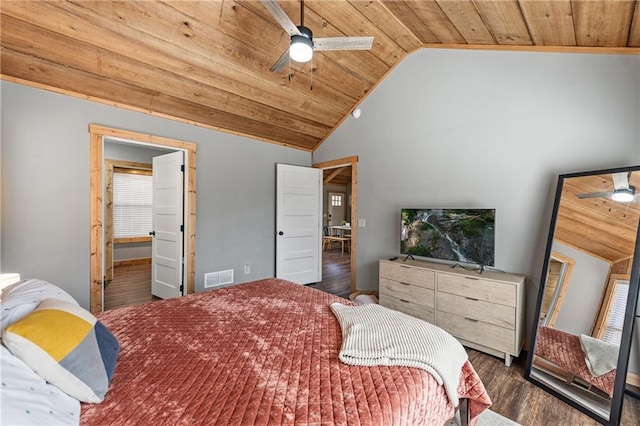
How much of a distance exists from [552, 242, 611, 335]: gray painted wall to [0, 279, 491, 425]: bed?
1318 mm

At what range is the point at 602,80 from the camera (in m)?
2.32

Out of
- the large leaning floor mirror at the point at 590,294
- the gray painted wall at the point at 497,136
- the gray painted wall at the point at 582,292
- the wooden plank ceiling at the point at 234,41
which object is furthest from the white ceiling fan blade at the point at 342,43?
the gray painted wall at the point at 582,292

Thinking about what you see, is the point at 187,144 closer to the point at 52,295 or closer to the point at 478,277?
the point at 52,295

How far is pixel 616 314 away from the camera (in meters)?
1.90

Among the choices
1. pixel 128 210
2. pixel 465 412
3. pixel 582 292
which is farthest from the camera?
pixel 128 210

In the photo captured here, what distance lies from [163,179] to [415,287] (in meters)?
3.57

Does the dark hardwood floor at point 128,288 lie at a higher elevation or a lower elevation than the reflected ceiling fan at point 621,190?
lower

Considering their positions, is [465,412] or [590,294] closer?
[465,412]

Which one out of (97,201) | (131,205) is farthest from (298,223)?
(131,205)

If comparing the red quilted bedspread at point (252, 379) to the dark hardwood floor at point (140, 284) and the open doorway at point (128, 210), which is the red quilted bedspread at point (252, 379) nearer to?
the dark hardwood floor at point (140, 284)

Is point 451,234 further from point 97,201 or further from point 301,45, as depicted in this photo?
point 97,201

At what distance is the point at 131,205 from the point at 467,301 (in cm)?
661

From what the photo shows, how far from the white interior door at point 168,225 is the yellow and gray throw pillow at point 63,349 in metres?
2.71

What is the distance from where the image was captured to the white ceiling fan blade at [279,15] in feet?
5.27
